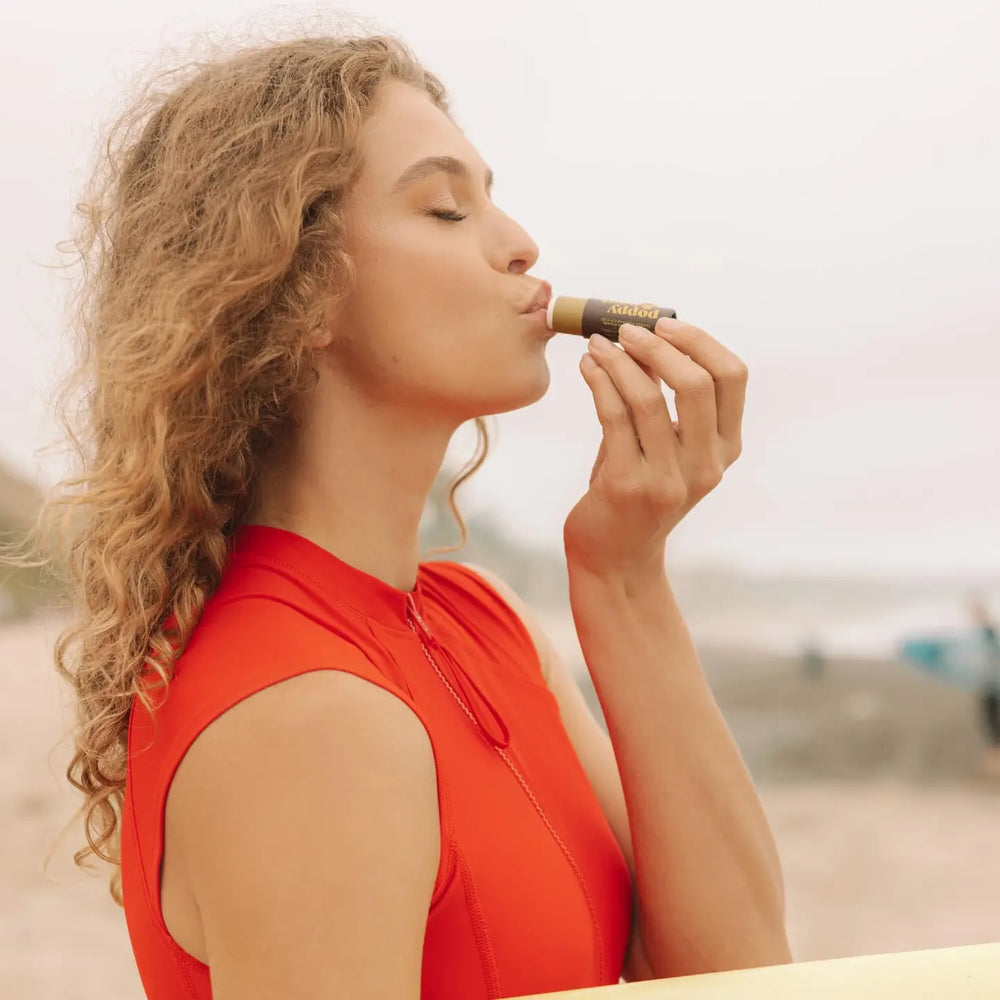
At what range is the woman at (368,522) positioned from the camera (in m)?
0.64

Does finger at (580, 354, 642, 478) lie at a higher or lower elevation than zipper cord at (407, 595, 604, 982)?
higher

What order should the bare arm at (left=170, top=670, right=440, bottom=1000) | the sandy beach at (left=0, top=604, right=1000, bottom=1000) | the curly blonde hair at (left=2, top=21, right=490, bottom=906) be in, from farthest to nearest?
the sandy beach at (left=0, top=604, right=1000, bottom=1000), the curly blonde hair at (left=2, top=21, right=490, bottom=906), the bare arm at (left=170, top=670, right=440, bottom=1000)

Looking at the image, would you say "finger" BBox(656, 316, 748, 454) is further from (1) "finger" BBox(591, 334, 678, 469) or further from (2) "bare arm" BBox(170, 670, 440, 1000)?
(2) "bare arm" BBox(170, 670, 440, 1000)

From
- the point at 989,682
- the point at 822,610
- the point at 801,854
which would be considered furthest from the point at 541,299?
the point at 989,682

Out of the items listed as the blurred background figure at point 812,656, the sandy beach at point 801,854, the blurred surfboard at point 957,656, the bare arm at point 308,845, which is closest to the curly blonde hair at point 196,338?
the bare arm at point 308,845

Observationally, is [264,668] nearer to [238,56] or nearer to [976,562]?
[238,56]

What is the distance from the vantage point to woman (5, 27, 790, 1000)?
64cm

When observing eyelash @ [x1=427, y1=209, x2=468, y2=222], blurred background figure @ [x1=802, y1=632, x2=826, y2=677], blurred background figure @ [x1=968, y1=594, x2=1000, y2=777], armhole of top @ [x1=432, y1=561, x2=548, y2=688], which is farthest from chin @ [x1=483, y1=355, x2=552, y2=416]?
blurred background figure @ [x1=968, y1=594, x2=1000, y2=777]

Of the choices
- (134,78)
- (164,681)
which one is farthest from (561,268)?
(164,681)

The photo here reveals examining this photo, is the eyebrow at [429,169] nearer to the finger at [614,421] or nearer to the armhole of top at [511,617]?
the finger at [614,421]

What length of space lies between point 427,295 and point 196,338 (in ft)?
0.49

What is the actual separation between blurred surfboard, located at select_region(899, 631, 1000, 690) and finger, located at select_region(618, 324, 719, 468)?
1.62 m

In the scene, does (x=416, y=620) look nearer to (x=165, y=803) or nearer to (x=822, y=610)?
(x=165, y=803)

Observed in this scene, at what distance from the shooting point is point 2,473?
66.2 inches
